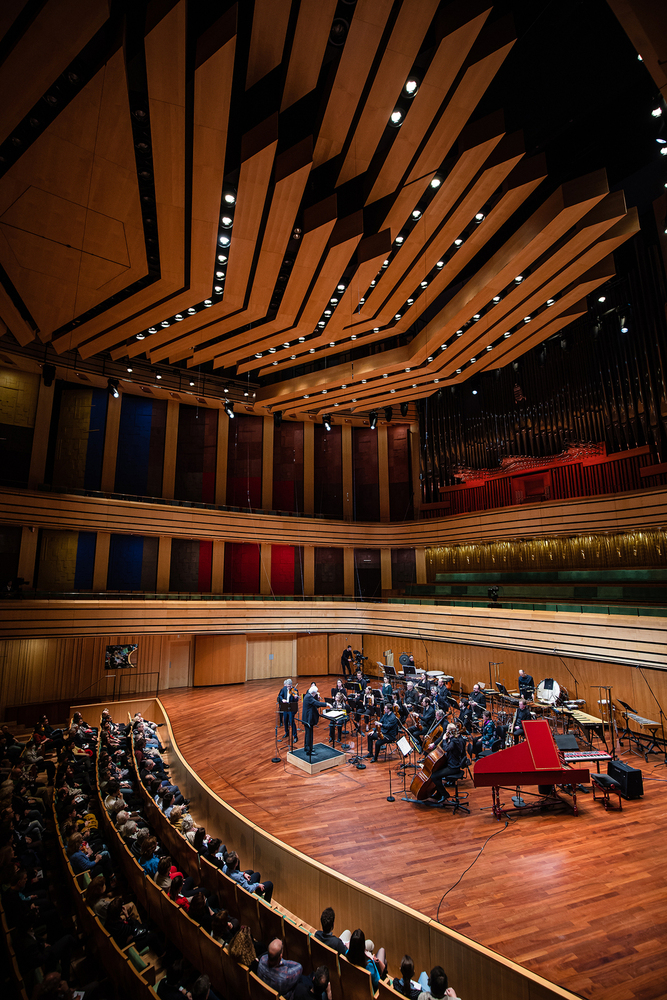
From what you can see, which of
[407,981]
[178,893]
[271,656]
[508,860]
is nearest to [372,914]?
[407,981]

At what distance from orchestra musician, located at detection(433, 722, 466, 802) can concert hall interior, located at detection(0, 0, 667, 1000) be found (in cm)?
27

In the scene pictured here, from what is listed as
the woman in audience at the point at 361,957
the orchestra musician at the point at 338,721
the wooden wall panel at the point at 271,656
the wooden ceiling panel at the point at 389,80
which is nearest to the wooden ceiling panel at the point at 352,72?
the wooden ceiling panel at the point at 389,80

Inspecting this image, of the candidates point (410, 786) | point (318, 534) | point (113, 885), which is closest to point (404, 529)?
point (318, 534)

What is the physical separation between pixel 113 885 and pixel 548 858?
15.2ft

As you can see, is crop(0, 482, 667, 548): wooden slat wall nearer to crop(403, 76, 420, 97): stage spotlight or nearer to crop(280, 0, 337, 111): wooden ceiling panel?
crop(403, 76, 420, 97): stage spotlight

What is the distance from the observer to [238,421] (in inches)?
739

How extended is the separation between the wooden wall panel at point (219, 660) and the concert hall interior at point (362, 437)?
89 mm

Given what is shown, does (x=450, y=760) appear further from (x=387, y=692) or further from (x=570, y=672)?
(x=570, y=672)

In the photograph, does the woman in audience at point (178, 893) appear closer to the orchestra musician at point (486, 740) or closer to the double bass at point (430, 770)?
the double bass at point (430, 770)

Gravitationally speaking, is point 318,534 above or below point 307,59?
below

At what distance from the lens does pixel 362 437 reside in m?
20.6

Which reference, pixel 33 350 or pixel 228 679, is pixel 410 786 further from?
pixel 33 350

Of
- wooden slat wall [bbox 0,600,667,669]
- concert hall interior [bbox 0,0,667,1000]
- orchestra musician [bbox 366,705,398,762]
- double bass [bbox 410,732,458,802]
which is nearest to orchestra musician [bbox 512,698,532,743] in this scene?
concert hall interior [bbox 0,0,667,1000]

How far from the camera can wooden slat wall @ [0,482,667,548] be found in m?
12.2
